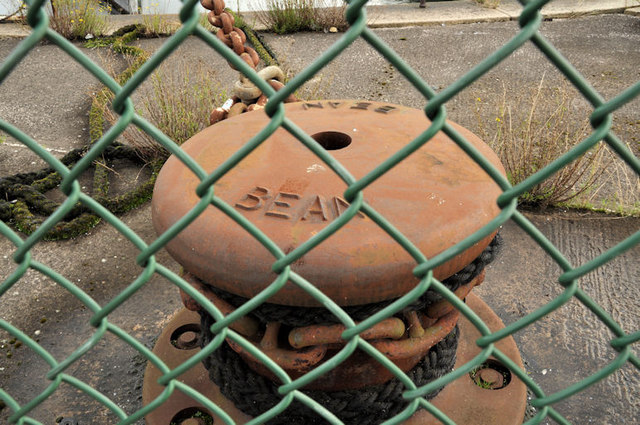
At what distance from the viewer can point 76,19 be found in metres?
5.55

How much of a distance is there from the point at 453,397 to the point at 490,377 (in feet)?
0.61

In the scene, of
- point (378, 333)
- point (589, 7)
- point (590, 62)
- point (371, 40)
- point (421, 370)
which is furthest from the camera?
point (589, 7)

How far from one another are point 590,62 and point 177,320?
4200 millimetres

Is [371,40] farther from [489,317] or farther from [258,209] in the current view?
[489,317]

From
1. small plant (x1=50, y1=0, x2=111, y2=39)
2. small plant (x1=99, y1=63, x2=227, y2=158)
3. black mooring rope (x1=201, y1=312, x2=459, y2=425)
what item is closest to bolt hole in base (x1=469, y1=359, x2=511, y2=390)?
black mooring rope (x1=201, y1=312, x2=459, y2=425)

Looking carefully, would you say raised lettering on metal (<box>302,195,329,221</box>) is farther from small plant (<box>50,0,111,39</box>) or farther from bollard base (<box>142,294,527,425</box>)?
small plant (<box>50,0,111,39</box>)

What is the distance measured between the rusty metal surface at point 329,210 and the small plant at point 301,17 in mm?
4221

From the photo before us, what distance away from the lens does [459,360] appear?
2.18 meters

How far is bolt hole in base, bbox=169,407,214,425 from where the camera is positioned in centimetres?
194

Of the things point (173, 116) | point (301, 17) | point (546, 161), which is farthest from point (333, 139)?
point (301, 17)

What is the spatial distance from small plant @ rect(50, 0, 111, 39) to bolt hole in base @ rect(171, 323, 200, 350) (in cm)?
437

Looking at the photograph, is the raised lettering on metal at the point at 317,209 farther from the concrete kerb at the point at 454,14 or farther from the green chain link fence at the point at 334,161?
the concrete kerb at the point at 454,14

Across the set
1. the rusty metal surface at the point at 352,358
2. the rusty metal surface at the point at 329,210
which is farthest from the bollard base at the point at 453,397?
the rusty metal surface at the point at 329,210

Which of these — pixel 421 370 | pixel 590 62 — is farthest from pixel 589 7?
pixel 421 370
